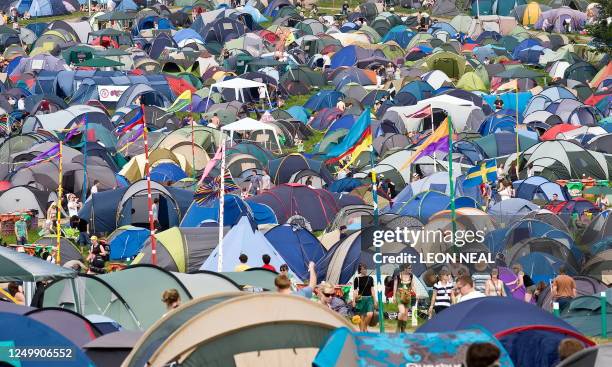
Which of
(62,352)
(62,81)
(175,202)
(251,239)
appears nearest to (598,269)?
(251,239)

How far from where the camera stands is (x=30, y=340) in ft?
43.5

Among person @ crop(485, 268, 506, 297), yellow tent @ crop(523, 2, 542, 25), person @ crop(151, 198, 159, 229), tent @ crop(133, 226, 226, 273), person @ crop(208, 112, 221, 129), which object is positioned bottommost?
yellow tent @ crop(523, 2, 542, 25)

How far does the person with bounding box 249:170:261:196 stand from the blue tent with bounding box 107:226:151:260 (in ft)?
17.8

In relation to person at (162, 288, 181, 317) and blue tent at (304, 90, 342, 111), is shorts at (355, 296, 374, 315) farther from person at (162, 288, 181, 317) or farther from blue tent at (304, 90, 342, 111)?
blue tent at (304, 90, 342, 111)

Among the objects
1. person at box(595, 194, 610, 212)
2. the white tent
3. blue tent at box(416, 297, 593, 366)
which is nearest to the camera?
blue tent at box(416, 297, 593, 366)

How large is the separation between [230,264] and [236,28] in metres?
41.2

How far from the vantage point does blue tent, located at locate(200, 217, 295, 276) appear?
24.1 meters

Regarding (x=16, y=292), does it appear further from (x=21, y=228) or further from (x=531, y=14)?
(x=531, y=14)

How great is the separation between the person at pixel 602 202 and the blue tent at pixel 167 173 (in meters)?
9.74

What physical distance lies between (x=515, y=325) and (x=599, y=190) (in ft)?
63.8

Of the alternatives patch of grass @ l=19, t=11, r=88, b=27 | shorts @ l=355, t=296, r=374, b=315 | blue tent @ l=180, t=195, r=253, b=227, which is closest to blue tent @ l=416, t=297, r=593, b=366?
shorts @ l=355, t=296, r=374, b=315

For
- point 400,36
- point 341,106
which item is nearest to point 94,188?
point 341,106

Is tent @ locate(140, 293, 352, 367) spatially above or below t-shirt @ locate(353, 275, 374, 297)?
above

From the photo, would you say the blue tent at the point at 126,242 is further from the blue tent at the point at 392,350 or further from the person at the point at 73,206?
the blue tent at the point at 392,350
